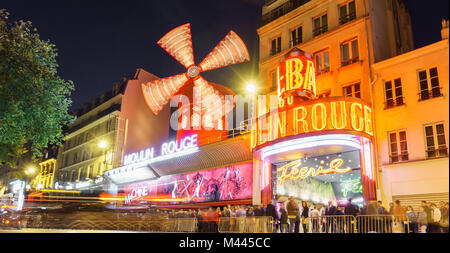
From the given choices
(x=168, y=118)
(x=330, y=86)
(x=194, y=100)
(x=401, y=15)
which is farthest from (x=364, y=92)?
(x=168, y=118)

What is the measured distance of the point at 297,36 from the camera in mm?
18188

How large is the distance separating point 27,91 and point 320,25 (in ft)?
41.3

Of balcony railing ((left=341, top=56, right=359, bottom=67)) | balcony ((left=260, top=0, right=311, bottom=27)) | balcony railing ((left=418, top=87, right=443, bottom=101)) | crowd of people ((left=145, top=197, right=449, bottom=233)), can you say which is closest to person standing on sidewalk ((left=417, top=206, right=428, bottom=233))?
crowd of people ((left=145, top=197, right=449, bottom=233))

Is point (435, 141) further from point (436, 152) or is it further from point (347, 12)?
point (347, 12)

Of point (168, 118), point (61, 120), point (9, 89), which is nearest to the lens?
point (9, 89)

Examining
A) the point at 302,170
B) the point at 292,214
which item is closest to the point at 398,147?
the point at 302,170

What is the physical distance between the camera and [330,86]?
51.7ft

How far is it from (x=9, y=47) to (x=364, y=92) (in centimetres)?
1281

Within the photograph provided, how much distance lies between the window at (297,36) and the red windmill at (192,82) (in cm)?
444

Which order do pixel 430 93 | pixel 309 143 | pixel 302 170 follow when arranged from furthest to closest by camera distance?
pixel 302 170
pixel 309 143
pixel 430 93

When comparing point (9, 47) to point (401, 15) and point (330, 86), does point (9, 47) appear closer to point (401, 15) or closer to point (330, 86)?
point (330, 86)

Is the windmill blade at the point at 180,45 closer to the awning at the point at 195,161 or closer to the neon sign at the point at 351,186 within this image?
the awning at the point at 195,161

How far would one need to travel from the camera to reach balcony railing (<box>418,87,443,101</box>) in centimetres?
1224

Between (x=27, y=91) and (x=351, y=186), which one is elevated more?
(x=27, y=91)
